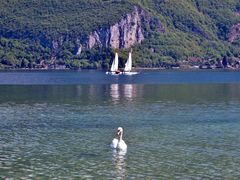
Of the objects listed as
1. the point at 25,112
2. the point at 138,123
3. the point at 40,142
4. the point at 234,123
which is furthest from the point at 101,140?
the point at 25,112

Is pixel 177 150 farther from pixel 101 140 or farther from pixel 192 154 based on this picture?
pixel 101 140

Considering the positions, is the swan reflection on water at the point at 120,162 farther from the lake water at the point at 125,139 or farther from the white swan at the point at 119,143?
the white swan at the point at 119,143

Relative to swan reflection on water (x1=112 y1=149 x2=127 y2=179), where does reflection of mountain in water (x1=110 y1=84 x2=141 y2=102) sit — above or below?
below

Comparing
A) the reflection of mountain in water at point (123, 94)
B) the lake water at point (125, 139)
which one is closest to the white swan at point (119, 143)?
the lake water at point (125, 139)

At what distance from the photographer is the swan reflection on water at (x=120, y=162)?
44.6 metres

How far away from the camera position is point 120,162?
4825cm

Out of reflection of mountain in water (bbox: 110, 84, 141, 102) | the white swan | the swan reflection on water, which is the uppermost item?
the white swan

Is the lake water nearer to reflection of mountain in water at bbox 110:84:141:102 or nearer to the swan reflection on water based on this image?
the swan reflection on water

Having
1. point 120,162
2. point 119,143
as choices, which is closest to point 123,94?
point 119,143

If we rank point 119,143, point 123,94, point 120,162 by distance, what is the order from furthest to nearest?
point 123,94 → point 119,143 → point 120,162

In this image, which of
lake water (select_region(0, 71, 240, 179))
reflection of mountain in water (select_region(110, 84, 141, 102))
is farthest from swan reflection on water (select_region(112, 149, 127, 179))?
reflection of mountain in water (select_region(110, 84, 141, 102))

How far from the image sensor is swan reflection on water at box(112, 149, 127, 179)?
44625 millimetres

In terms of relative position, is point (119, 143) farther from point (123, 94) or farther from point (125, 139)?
point (123, 94)

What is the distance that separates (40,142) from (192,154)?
12.6 metres
